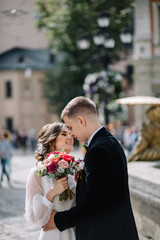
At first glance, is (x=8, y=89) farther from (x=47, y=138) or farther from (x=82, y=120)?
(x=82, y=120)

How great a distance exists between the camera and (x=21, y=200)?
35.2 ft

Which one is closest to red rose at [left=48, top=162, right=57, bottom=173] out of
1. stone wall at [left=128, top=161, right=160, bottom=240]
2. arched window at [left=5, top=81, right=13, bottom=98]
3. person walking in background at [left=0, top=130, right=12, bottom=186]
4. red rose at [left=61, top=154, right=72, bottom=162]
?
red rose at [left=61, top=154, right=72, bottom=162]

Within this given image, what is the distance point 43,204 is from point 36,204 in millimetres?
62

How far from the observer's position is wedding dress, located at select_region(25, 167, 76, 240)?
3.64 m

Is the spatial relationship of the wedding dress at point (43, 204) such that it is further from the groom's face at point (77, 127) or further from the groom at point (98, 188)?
the groom's face at point (77, 127)

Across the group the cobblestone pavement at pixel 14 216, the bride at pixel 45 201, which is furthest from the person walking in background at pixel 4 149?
the bride at pixel 45 201

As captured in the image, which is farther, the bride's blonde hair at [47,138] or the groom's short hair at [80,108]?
the bride's blonde hair at [47,138]

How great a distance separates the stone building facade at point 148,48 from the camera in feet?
75.8

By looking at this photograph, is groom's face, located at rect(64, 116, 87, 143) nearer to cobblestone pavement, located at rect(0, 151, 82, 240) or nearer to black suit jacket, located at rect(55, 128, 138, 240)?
black suit jacket, located at rect(55, 128, 138, 240)

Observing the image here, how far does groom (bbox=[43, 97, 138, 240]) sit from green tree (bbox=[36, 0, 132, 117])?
2331 centimetres

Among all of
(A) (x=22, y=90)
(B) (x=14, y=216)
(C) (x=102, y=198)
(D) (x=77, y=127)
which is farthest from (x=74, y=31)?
(C) (x=102, y=198)

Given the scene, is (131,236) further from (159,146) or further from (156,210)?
(159,146)

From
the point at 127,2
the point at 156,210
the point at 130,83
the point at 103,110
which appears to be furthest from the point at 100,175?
the point at 130,83

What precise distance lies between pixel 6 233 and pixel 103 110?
33.2 ft
